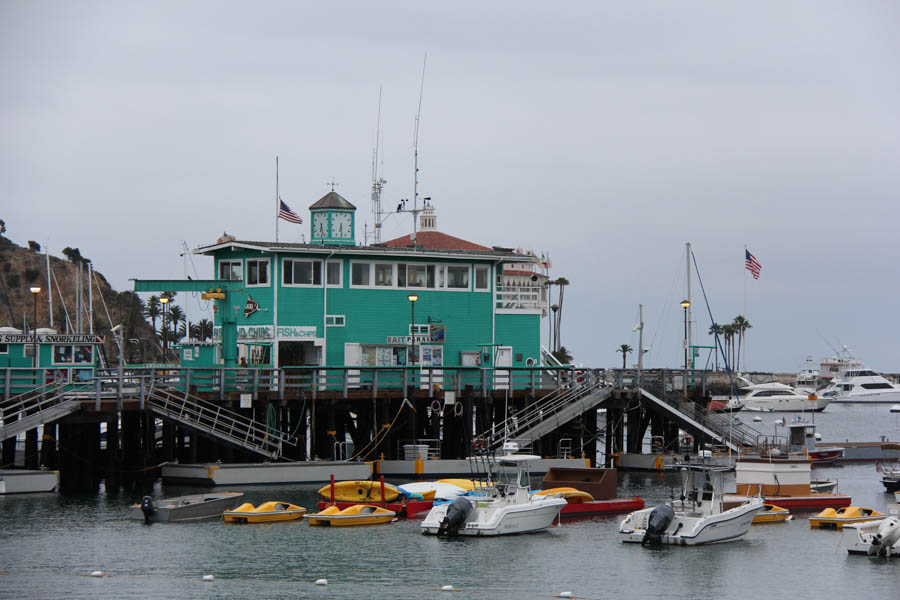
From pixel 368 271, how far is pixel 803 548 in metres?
25.3

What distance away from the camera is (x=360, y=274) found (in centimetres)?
5744

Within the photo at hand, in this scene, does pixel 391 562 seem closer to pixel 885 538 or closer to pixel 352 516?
pixel 352 516

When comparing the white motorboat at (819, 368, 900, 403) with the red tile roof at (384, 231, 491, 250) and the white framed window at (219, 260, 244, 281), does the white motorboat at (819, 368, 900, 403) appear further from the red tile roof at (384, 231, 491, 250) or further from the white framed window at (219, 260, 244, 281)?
the white framed window at (219, 260, 244, 281)

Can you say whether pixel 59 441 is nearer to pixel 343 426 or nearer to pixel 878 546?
pixel 343 426

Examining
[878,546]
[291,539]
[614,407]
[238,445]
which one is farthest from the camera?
[614,407]

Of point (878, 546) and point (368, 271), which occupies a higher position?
point (368, 271)

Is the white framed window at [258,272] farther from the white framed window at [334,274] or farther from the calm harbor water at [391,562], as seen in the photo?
the calm harbor water at [391,562]

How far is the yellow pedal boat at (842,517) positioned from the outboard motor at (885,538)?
5.30 m

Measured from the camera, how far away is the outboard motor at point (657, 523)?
1487 inches

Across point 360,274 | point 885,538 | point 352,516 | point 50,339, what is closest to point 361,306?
point 360,274

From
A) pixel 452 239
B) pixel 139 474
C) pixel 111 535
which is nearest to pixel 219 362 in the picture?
pixel 139 474

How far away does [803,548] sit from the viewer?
127ft

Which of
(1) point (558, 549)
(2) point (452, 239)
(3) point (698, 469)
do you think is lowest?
(1) point (558, 549)

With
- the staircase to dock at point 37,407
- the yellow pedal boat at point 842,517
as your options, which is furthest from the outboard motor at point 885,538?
the staircase to dock at point 37,407
